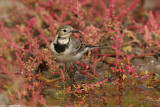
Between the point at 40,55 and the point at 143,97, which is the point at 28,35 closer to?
the point at 40,55

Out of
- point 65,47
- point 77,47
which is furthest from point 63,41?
point 77,47

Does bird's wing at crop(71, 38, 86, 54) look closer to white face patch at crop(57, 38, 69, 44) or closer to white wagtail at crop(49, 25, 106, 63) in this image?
white wagtail at crop(49, 25, 106, 63)

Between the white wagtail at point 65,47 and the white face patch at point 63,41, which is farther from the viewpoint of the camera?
the white face patch at point 63,41

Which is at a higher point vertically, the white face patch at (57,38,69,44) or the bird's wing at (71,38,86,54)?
the white face patch at (57,38,69,44)

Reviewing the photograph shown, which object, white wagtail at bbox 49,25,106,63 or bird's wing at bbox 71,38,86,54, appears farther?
bird's wing at bbox 71,38,86,54

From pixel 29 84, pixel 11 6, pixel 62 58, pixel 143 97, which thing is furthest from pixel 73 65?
pixel 11 6

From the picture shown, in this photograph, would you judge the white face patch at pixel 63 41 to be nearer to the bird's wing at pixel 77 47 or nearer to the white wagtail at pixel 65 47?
the white wagtail at pixel 65 47

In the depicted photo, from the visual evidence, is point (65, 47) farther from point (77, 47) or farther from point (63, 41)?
point (77, 47)

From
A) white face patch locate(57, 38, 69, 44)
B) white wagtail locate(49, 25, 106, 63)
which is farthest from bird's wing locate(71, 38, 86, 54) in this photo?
white face patch locate(57, 38, 69, 44)

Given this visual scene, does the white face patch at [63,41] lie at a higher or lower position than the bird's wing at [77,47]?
higher

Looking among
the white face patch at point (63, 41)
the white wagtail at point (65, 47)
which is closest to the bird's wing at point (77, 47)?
the white wagtail at point (65, 47)

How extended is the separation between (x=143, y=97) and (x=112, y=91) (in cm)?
63

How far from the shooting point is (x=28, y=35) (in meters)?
6.95

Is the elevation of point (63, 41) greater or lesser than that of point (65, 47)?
greater
